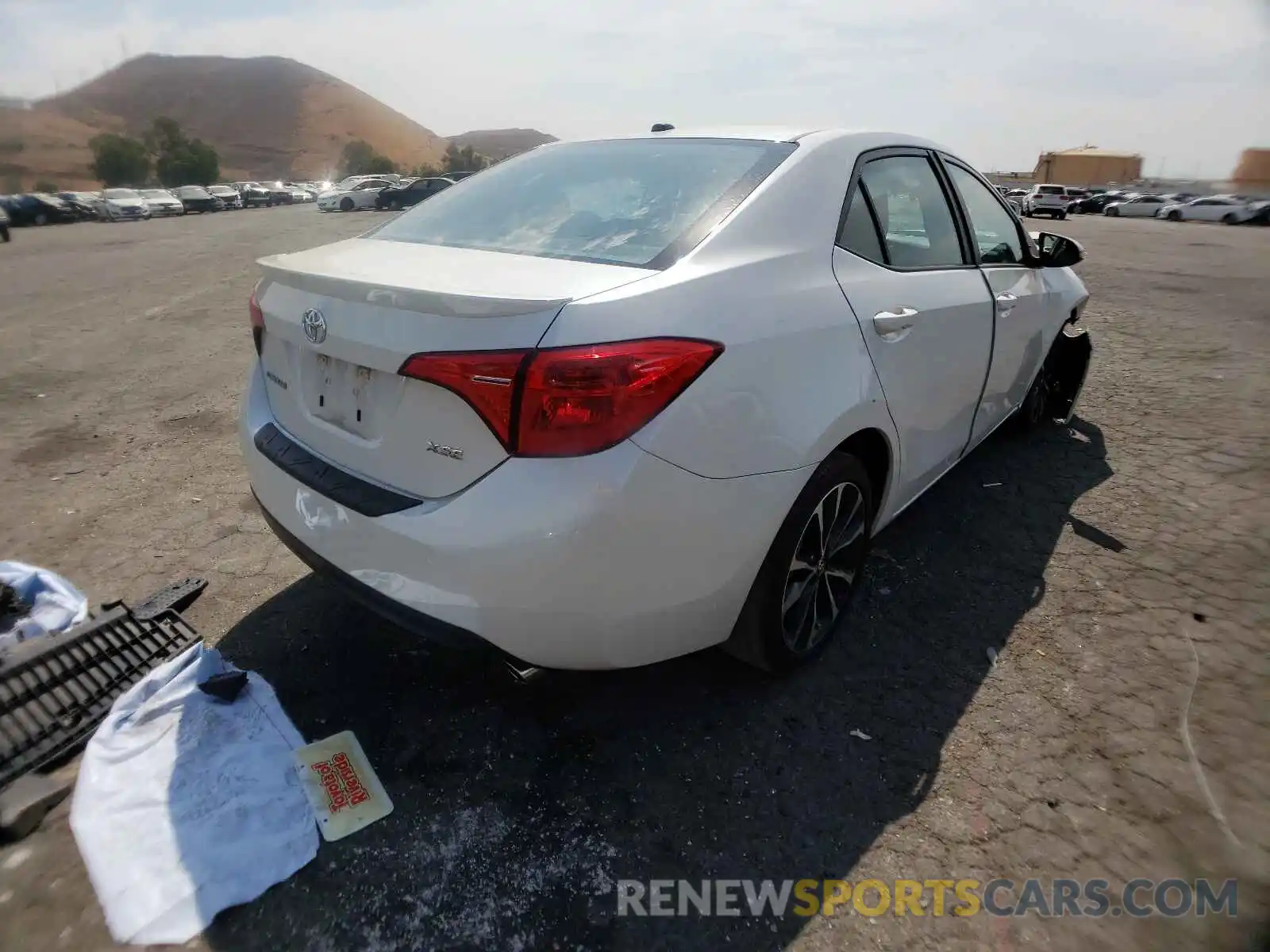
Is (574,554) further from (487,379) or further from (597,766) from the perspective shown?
(597,766)

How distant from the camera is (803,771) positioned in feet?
7.13

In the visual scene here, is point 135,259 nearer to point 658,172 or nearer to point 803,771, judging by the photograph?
point 658,172

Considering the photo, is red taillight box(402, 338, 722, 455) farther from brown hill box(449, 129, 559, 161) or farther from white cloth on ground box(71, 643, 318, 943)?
brown hill box(449, 129, 559, 161)

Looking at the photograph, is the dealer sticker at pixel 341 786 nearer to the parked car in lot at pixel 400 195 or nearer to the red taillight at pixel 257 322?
the red taillight at pixel 257 322

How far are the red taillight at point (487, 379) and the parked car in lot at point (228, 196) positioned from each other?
4585 centimetres

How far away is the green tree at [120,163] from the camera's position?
5947 centimetres

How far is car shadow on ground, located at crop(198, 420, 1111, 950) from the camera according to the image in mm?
1744

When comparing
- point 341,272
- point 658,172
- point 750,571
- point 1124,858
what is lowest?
point 1124,858

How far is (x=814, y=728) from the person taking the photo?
2342 mm

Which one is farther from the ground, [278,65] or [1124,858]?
[278,65]

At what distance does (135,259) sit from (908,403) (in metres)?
16.9

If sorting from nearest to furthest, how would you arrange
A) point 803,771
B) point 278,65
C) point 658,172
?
point 803,771
point 658,172
point 278,65

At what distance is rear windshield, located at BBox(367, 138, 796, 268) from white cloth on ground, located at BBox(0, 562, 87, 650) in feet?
5.76

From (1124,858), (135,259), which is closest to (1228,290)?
(1124,858)
